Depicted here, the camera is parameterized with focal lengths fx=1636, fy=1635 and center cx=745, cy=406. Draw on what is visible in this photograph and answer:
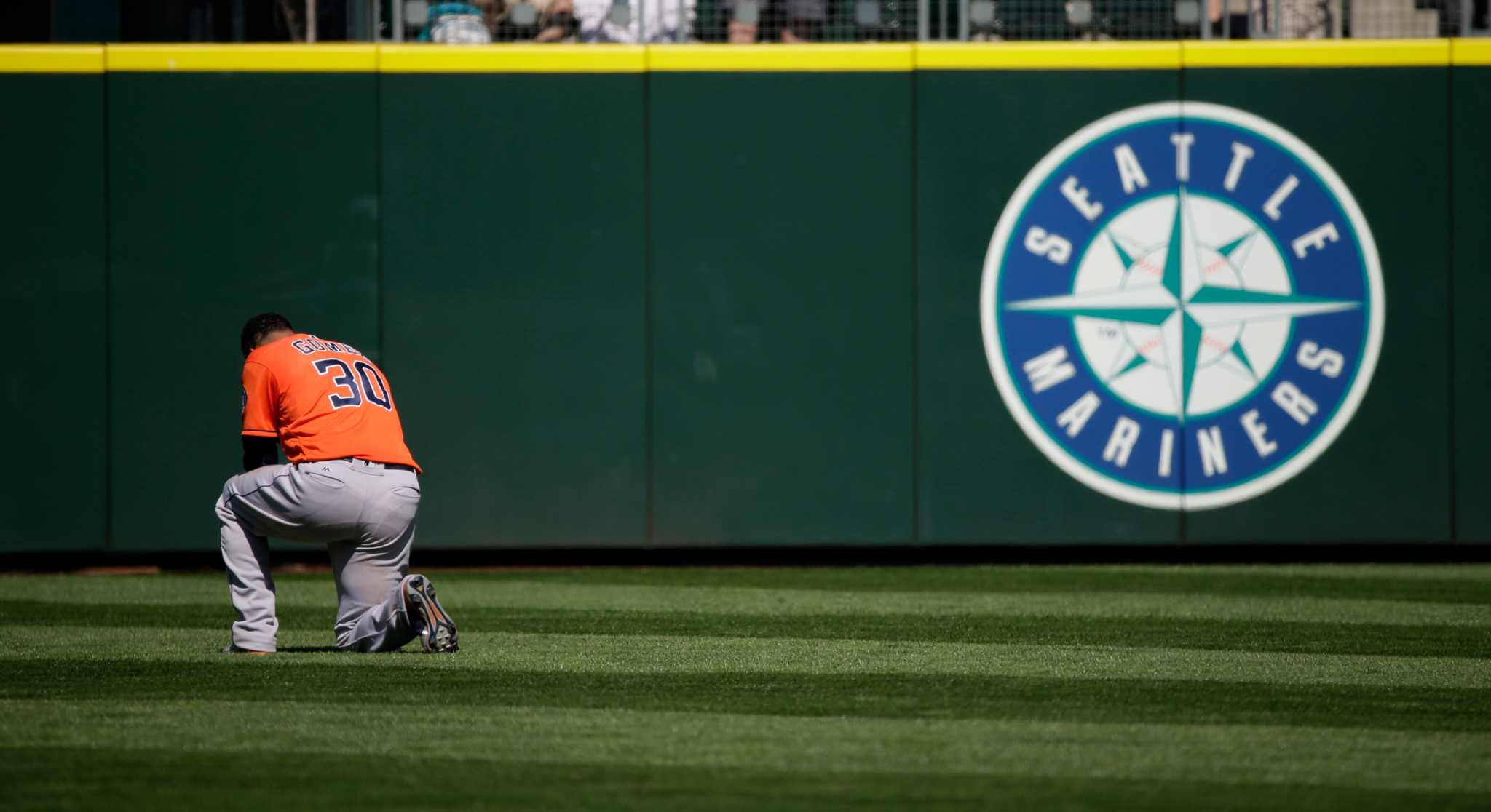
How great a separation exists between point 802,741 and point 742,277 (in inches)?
286

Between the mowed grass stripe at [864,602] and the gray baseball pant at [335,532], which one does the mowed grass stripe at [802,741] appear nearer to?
the gray baseball pant at [335,532]

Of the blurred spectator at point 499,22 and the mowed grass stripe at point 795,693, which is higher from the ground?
the blurred spectator at point 499,22

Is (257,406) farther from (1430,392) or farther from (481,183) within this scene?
(1430,392)

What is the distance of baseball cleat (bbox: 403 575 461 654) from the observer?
6.70m

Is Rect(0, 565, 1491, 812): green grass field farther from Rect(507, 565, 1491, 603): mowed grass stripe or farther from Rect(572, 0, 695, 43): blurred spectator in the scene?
Rect(572, 0, 695, 43): blurred spectator

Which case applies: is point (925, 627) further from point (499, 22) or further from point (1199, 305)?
point (499, 22)

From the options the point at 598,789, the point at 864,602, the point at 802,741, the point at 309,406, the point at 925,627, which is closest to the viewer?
the point at 598,789

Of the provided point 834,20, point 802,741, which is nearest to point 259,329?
point 802,741

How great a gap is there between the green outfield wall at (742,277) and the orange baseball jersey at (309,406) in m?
4.97

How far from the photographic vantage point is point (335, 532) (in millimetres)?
6980

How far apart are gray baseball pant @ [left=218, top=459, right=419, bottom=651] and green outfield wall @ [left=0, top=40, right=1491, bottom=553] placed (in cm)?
489

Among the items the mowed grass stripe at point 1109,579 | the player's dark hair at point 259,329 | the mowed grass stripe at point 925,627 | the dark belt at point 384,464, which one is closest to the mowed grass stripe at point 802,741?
the dark belt at point 384,464

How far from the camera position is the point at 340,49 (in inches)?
467

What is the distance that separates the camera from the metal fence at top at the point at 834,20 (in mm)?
12055
